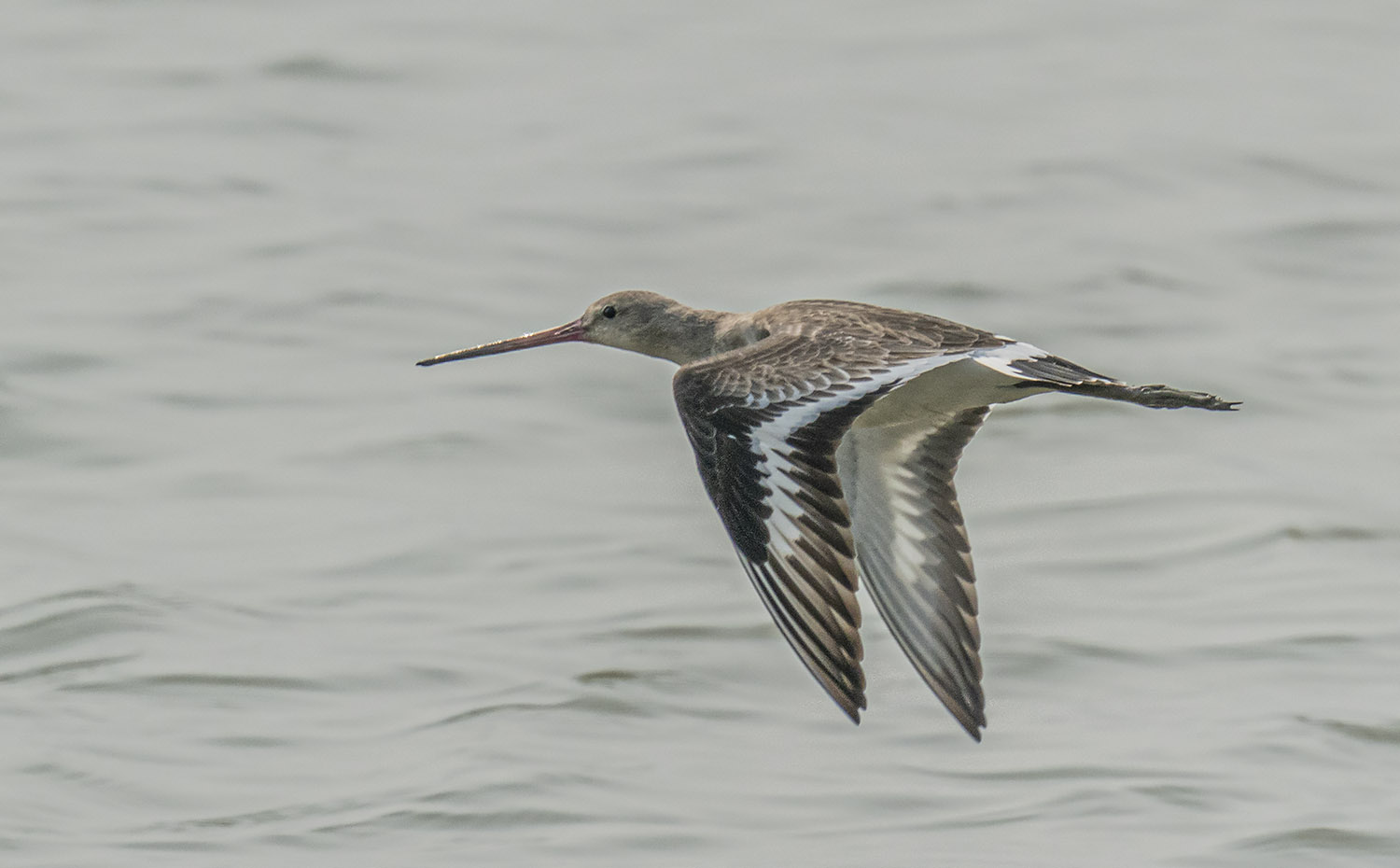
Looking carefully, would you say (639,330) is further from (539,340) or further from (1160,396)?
(1160,396)

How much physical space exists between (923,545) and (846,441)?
56cm

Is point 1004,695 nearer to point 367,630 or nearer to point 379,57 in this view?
point 367,630

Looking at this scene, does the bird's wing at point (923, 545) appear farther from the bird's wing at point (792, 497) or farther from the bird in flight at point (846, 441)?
the bird's wing at point (792, 497)

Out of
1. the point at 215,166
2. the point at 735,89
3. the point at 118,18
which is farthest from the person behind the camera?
the point at 118,18

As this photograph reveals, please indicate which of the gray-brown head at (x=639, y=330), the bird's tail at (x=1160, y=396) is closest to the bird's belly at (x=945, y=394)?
the bird's tail at (x=1160, y=396)

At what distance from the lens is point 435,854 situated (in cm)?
884

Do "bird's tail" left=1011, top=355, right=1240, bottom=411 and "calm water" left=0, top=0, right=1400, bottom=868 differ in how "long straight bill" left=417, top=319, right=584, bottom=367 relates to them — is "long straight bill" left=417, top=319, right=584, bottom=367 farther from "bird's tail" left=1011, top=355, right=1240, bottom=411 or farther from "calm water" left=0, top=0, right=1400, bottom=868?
"bird's tail" left=1011, top=355, right=1240, bottom=411

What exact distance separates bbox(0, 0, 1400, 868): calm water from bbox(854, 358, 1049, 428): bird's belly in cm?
153

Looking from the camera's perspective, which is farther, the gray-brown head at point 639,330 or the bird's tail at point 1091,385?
the gray-brown head at point 639,330

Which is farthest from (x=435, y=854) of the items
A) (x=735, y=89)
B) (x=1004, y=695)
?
(x=735, y=89)

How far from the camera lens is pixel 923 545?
8.48 metres

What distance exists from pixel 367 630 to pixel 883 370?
370 centimetres

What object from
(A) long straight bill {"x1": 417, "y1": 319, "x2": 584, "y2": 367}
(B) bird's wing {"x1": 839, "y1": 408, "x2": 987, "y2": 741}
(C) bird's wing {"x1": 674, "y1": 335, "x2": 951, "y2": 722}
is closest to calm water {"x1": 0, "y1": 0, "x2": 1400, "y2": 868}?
(B) bird's wing {"x1": 839, "y1": 408, "x2": 987, "y2": 741}

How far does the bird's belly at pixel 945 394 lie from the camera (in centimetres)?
809
